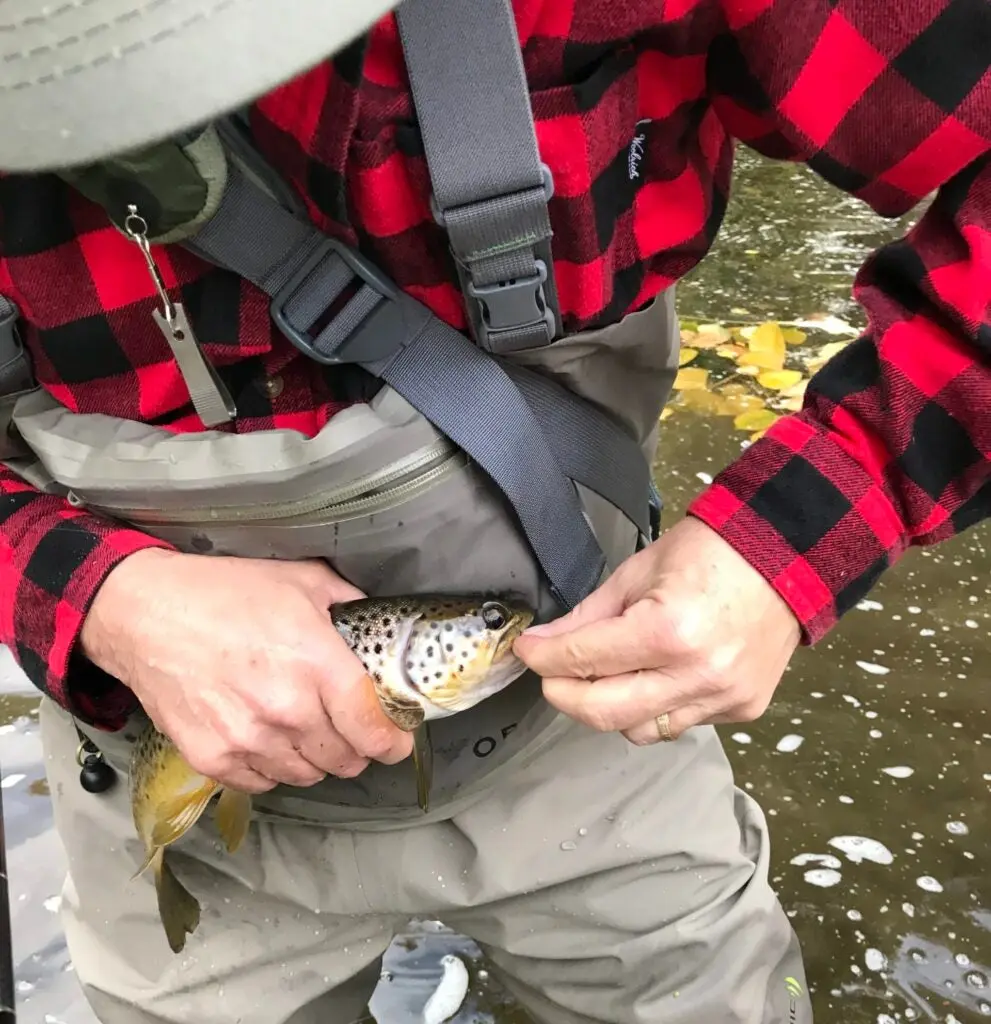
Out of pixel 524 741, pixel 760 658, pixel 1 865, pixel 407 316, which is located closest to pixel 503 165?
pixel 407 316

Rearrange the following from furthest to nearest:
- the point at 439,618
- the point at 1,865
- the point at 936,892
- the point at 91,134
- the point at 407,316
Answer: the point at 936,892
the point at 1,865
the point at 439,618
the point at 407,316
the point at 91,134

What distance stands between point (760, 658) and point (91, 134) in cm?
57

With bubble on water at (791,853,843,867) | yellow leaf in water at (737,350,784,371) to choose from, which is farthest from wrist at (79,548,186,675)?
yellow leaf in water at (737,350,784,371)

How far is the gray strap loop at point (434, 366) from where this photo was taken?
0.79m

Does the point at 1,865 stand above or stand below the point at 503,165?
below

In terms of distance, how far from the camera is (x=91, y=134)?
0.46 metres

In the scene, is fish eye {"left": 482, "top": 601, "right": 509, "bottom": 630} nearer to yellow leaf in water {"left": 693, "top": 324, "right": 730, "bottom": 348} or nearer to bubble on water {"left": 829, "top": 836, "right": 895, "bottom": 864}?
bubble on water {"left": 829, "top": 836, "right": 895, "bottom": 864}

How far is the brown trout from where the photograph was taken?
36.7 inches

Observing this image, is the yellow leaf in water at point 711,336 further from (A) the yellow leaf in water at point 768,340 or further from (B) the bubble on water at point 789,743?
(B) the bubble on water at point 789,743

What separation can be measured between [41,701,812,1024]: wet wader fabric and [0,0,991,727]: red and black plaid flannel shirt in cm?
33

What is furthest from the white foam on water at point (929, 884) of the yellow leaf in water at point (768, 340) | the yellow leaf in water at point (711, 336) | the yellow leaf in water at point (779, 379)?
the yellow leaf in water at point (711, 336)

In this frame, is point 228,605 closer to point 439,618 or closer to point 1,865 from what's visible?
point 439,618

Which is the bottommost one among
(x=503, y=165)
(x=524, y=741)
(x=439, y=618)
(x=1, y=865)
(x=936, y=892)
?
(x=936, y=892)

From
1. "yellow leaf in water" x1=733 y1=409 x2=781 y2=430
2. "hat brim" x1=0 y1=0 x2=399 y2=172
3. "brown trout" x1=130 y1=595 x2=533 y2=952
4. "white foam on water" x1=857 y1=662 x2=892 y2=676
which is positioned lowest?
"white foam on water" x1=857 y1=662 x2=892 y2=676
